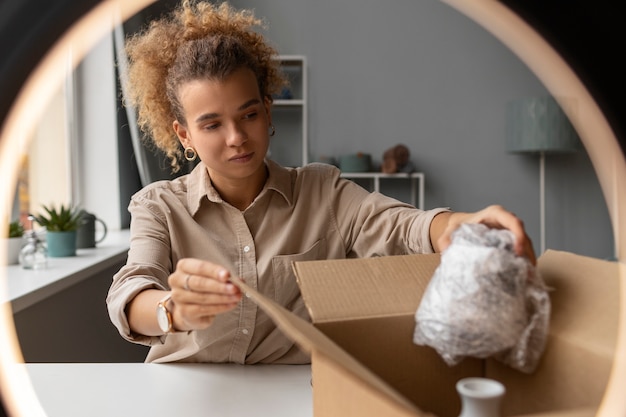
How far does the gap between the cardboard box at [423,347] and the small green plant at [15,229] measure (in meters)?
1.12

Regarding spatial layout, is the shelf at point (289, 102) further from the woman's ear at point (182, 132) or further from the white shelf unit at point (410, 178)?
the woman's ear at point (182, 132)

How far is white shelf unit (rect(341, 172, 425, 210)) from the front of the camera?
2.98 metres

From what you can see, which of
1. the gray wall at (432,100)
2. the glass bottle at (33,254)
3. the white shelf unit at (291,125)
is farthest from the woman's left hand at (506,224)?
the gray wall at (432,100)

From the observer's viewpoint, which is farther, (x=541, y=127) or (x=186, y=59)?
(x=541, y=127)

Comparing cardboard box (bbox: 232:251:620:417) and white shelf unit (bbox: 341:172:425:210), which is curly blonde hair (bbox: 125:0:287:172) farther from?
white shelf unit (bbox: 341:172:425:210)

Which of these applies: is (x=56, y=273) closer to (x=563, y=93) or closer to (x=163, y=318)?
(x=163, y=318)

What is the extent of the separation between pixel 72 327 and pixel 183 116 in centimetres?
82

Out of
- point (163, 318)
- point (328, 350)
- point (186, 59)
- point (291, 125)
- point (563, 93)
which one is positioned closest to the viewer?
point (328, 350)

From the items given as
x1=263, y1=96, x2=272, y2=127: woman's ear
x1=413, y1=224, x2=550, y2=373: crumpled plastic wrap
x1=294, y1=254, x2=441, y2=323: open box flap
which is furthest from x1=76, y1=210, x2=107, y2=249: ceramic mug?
x1=413, y1=224, x2=550, y2=373: crumpled plastic wrap

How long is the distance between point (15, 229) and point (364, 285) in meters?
1.18

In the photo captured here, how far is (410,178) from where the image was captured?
3.24 meters

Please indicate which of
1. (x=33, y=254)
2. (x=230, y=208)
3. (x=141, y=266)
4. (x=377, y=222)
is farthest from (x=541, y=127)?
(x=141, y=266)

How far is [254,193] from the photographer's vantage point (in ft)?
3.28

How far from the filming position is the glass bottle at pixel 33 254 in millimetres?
1368
